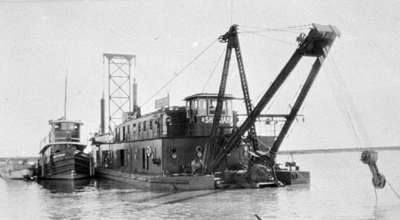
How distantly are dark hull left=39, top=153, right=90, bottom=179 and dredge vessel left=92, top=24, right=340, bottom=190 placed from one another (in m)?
7.67

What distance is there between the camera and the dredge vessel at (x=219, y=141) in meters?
24.2

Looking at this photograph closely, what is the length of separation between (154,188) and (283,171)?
27.1 ft

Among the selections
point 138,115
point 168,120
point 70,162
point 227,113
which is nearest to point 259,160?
point 227,113

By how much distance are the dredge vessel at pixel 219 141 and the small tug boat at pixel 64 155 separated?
7.80 meters

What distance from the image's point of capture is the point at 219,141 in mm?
27859

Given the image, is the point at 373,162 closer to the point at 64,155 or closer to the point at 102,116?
the point at 64,155

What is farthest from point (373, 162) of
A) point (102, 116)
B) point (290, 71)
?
point (102, 116)

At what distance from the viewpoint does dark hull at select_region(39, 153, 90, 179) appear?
37.7m

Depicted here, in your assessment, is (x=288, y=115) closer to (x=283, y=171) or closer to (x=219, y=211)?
(x=283, y=171)

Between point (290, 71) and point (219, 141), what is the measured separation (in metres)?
6.70

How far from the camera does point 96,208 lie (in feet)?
63.7

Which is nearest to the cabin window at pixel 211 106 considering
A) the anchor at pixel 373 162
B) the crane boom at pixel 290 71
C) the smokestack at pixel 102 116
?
the crane boom at pixel 290 71

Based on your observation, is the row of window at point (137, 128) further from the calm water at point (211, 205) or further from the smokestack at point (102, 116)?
the smokestack at point (102, 116)

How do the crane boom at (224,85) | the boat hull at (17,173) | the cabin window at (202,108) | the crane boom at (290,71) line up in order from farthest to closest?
the boat hull at (17,173)
the cabin window at (202,108)
the crane boom at (224,85)
the crane boom at (290,71)
